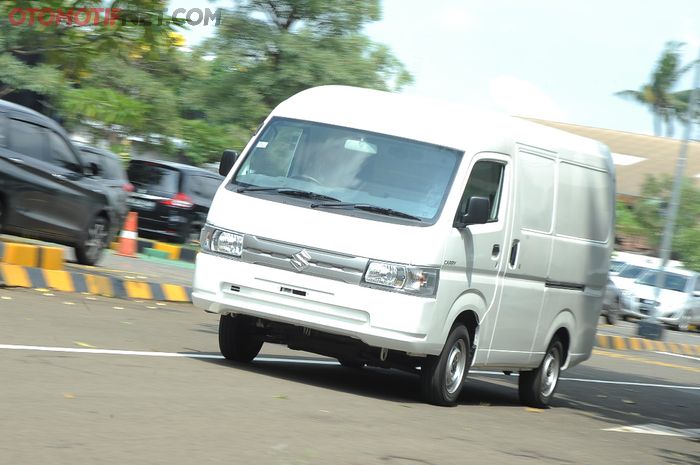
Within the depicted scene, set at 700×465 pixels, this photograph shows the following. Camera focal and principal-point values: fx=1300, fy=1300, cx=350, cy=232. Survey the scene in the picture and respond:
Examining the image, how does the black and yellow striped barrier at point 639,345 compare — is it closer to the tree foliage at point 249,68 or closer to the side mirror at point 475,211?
the tree foliage at point 249,68

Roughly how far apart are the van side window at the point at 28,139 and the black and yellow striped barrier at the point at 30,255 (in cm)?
140

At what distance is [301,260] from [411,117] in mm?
Result: 1567

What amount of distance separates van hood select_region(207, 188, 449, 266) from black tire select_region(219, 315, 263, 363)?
3.27 feet

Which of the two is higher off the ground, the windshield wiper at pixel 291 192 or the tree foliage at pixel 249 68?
the tree foliage at pixel 249 68

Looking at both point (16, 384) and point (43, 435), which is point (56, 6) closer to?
point (16, 384)

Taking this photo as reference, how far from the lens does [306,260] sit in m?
9.51

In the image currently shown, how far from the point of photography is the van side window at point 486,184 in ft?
32.7

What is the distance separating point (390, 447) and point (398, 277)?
2160mm

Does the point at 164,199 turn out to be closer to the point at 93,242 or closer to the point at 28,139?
the point at 93,242

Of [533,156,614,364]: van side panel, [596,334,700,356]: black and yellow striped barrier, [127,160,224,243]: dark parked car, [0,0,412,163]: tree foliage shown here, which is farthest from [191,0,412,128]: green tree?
[533,156,614,364]: van side panel

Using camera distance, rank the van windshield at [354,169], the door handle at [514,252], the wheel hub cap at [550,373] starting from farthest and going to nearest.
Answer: the wheel hub cap at [550,373], the door handle at [514,252], the van windshield at [354,169]

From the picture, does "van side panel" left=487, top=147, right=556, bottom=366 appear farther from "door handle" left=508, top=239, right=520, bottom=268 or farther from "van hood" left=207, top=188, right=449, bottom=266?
"van hood" left=207, top=188, right=449, bottom=266

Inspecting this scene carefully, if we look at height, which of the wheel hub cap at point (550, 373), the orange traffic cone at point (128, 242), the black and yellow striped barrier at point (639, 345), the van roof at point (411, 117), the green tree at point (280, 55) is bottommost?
the black and yellow striped barrier at point (639, 345)

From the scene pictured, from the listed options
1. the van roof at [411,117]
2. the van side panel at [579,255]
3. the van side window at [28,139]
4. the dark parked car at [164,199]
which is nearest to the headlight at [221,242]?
the van roof at [411,117]
